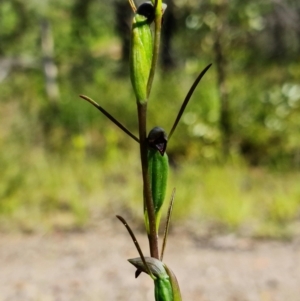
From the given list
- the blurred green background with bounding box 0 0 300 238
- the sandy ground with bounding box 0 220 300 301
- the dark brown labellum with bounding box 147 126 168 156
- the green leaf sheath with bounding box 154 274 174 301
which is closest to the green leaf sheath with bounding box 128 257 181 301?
the green leaf sheath with bounding box 154 274 174 301

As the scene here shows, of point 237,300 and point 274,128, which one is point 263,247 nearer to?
point 237,300

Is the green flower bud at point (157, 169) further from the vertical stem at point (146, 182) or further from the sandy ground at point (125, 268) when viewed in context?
the sandy ground at point (125, 268)

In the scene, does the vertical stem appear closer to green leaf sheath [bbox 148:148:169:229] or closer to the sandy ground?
green leaf sheath [bbox 148:148:169:229]

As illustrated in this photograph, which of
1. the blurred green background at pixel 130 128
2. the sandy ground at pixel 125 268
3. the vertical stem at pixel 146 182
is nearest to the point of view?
the vertical stem at pixel 146 182

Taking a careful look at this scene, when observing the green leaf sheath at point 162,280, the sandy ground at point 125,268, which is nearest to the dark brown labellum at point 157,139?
the green leaf sheath at point 162,280

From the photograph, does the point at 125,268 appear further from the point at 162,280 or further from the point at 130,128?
the point at 130,128

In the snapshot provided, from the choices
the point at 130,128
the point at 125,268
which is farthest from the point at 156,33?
the point at 130,128
